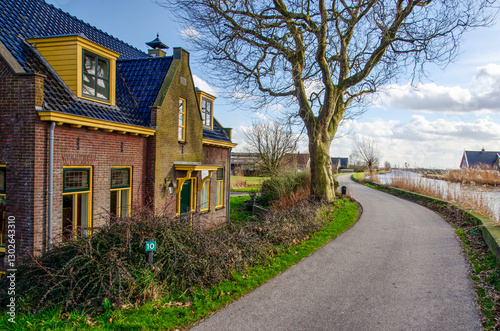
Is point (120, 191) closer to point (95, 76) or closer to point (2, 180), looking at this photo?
point (2, 180)

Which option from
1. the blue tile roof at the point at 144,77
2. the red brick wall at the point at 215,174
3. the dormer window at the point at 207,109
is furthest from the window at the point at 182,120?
the dormer window at the point at 207,109

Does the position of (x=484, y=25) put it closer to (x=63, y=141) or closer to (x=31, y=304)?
(x=63, y=141)

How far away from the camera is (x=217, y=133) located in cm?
1680

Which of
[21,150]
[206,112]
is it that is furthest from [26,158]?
[206,112]

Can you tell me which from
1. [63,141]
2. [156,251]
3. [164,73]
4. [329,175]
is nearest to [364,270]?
[156,251]

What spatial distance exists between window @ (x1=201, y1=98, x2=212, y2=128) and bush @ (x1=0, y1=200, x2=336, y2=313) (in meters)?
8.83

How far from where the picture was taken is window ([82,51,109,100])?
362 inches

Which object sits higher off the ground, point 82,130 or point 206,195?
point 82,130

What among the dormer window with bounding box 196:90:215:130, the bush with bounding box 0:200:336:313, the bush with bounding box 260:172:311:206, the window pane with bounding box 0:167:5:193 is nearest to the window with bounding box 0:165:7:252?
the window pane with bounding box 0:167:5:193

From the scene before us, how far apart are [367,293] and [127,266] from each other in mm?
4562

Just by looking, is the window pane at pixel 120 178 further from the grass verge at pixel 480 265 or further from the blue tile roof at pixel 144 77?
the grass verge at pixel 480 265

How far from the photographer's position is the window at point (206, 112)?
15.8 m

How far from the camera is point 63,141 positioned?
7.89 m

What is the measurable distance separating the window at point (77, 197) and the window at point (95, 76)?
227 cm
